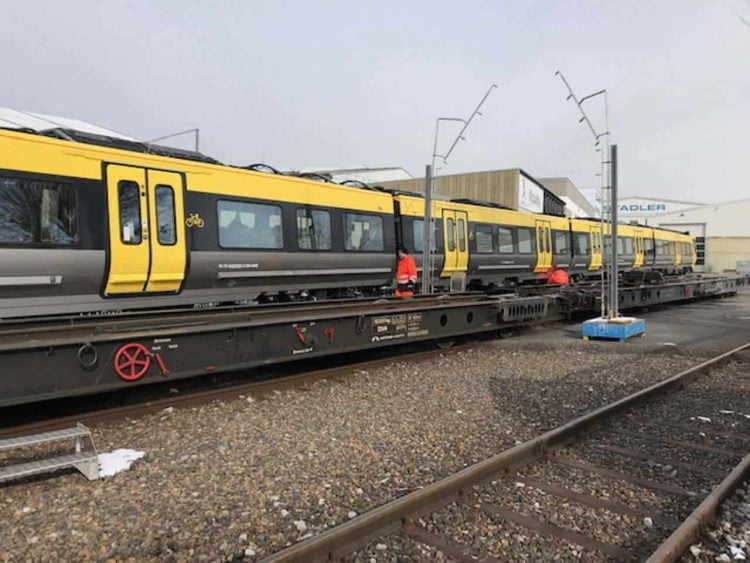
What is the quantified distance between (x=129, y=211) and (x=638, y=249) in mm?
26636

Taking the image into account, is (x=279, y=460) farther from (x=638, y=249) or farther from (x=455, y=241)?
(x=638, y=249)

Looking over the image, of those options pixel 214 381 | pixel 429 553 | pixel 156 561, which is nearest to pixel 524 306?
pixel 214 381

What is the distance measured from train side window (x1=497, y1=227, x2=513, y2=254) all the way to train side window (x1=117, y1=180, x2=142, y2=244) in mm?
12221

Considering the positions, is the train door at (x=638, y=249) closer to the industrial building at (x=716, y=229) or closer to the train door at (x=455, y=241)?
the train door at (x=455, y=241)

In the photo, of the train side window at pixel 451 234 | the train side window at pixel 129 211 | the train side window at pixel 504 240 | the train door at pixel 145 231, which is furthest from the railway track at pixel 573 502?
the train side window at pixel 504 240

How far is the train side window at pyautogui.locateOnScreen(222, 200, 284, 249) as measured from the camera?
10.4 meters

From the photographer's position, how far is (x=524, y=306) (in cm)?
1127

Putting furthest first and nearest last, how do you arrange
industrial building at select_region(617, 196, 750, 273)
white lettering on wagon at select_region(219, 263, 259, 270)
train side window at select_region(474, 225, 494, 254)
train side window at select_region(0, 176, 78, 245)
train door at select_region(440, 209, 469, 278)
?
industrial building at select_region(617, 196, 750, 273) → train side window at select_region(474, 225, 494, 254) → train door at select_region(440, 209, 469, 278) → white lettering on wagon at select_region(219, 263, 259, 270) → train side window at select_region(0, 176, 78, 245)

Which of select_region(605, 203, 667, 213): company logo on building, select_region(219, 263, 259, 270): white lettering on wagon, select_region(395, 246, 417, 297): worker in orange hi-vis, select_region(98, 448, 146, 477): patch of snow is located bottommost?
select_region(98, 448, 146, 477): patch of snow

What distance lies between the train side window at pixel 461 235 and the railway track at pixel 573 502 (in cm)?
1118

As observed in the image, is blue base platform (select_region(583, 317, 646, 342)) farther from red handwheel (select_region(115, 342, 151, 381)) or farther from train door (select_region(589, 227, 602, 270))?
train door (select_region(589, 227, 602, 270))

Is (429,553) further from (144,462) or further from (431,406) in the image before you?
(431,406)

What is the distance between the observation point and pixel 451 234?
1669cm

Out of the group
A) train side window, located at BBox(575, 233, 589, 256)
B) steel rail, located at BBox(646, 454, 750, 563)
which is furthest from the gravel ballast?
train side window, located at BBox(575, 233, 589, 256)
